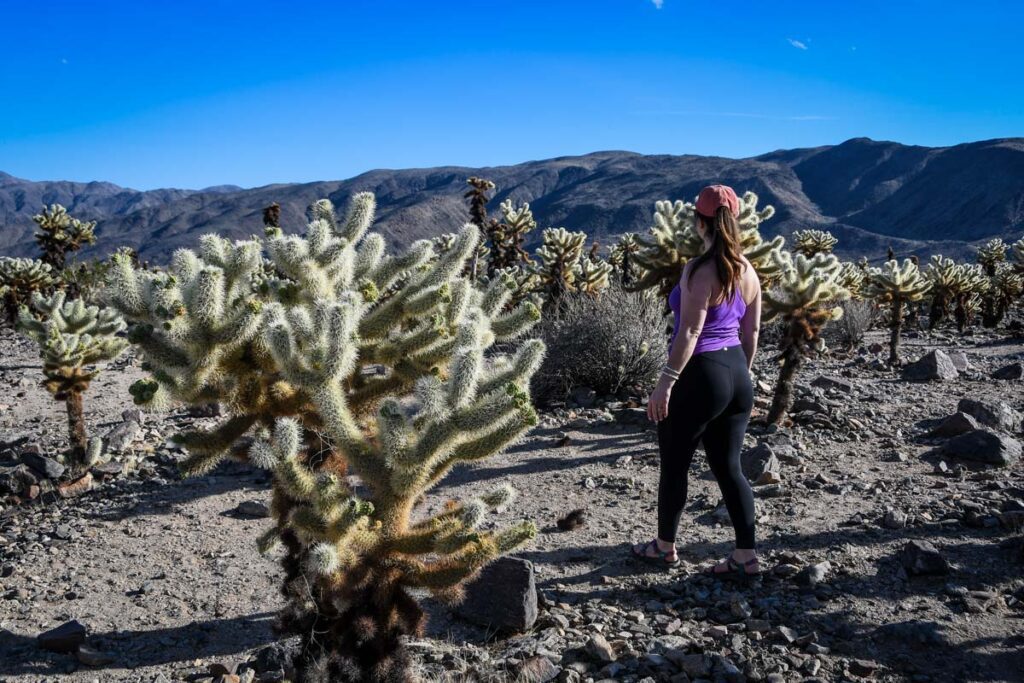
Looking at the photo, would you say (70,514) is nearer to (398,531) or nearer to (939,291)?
(398,531)

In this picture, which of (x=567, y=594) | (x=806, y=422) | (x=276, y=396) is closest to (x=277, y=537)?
(x=276, y=396)

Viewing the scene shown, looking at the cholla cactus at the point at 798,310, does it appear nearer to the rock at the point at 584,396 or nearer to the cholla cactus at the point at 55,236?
the rock at the point at 584,396

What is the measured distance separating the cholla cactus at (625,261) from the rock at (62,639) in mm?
9147

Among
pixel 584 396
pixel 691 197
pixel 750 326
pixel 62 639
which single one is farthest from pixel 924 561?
pixel 691 197

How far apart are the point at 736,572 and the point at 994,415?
4.28 meters

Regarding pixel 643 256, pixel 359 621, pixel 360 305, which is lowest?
pixel 359 621

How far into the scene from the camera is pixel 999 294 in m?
18.7

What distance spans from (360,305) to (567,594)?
6.40ft

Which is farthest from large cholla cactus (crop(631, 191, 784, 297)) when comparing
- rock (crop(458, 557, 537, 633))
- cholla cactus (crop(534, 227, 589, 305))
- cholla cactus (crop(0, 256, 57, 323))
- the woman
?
cholla cactus (crop(0, 256, 57, 323))

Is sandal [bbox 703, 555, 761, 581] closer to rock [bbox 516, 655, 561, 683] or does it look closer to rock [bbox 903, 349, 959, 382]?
rock [bbox 516, 655, 561, 683]

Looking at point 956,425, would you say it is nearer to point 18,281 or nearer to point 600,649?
point 600,649

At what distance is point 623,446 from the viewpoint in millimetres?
6531

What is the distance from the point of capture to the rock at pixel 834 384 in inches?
334


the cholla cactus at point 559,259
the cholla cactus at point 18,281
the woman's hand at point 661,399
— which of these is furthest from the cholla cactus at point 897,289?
the cholla cactus at point 18,281
